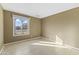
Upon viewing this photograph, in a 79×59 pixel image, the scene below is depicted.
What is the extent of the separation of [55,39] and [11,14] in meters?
1.23

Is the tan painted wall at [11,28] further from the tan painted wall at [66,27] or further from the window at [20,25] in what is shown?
the tan painted wall at [66,27]

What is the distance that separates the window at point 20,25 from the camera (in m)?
2.03

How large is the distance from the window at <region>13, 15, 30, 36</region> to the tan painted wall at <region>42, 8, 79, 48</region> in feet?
2.44

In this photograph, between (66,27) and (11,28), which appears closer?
(11,28)

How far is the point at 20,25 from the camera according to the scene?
2.00m

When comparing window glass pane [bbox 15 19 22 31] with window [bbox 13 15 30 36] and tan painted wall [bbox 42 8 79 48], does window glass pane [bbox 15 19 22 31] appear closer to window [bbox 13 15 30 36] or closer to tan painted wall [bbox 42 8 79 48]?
window [bbox 13 15 30 36]

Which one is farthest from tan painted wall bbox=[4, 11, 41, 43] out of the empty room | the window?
the window

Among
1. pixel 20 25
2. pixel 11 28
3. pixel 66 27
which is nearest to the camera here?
pixel 20 25

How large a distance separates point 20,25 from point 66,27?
1790mm

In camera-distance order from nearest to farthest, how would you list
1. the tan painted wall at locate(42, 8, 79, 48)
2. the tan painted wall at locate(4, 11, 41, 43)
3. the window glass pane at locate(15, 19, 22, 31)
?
the window glass pane at locate(15, 19, 22, 31), the tan painted wall at locate(4, 11, 41, 43), the tan painted wall at locate(42, 8, 79, 48)

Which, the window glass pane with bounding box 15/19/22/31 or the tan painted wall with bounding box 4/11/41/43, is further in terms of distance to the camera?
the tan painted wall with bounding box 4/11/41/43

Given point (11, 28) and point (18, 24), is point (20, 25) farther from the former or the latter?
point (11, 28)

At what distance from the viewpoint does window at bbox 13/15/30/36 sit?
2.03m

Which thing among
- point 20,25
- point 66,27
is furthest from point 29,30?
point 66,27
